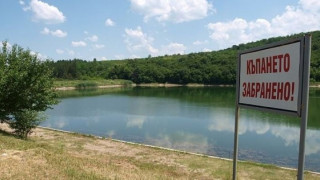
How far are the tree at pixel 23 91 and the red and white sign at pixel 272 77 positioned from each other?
48.0 ft

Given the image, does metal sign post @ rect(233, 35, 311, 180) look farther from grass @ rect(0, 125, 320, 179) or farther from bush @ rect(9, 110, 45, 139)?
bush @ rect(9, 110, 45, 139)

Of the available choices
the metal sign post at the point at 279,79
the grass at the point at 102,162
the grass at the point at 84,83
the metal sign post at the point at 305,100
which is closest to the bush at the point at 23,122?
the grass at the point at 102,162

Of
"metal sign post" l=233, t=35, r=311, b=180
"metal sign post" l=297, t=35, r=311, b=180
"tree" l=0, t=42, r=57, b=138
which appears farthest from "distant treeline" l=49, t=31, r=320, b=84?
"metal sign post" l=297, t=35, r=311, b=180

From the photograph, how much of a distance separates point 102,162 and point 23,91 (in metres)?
10.4

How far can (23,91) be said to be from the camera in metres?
19.0

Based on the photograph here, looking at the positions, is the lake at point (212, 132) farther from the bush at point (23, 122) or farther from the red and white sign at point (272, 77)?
the red and white sign at point (272, 77)

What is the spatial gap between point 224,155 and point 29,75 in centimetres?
1162

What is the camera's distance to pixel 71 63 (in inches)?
5315

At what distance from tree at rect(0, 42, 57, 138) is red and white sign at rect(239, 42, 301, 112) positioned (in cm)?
1463

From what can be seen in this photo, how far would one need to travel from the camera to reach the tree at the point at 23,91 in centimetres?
1877

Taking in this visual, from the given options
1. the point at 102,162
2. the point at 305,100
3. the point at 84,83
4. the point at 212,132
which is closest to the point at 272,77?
the point at 305,100

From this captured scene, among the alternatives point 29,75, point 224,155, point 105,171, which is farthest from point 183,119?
point 105,171

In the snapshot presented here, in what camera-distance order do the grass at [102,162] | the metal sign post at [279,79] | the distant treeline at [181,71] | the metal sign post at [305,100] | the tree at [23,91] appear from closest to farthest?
the metal sign post at [305,100] → the metal sign post at [279,79] → the grass at [102,162] → the tree at [23,91] → the distant treeline at [181,71]

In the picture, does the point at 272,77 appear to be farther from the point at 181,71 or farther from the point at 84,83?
the point at 181,71
